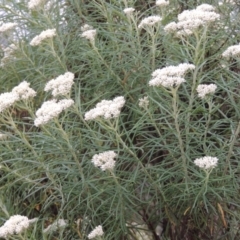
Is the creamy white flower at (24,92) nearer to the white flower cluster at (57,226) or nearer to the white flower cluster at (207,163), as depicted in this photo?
the white flower cluster at (57,226)

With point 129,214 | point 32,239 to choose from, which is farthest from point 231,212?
point 32,239

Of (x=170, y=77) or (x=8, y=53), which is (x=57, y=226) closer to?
(x=170, y=77)

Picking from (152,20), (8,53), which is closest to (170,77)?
(152,20)

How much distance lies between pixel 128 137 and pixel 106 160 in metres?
0.13

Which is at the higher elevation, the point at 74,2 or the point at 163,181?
the point at 74,2

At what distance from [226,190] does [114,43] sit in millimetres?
826

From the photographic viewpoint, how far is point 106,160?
5.94ft

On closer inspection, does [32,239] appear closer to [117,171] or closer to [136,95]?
[117,171]

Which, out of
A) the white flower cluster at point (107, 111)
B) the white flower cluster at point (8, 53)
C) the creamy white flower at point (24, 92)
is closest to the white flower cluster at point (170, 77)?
the white flower cluster at point (107, 111)

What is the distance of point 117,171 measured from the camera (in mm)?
2006

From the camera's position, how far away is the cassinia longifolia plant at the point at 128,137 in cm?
184

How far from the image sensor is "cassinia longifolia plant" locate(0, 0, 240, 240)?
184 centimetres

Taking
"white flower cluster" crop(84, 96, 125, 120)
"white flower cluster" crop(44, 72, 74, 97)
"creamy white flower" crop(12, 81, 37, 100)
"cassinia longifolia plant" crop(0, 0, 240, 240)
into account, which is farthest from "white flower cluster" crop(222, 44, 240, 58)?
"creamy white flower" crop(12, 81, 37, 100)

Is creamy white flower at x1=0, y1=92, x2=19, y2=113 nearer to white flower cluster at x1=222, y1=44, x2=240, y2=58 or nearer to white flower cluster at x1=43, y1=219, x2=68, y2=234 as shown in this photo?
white flower cluster at x1=43, y1=219, x2=68, y2=234
